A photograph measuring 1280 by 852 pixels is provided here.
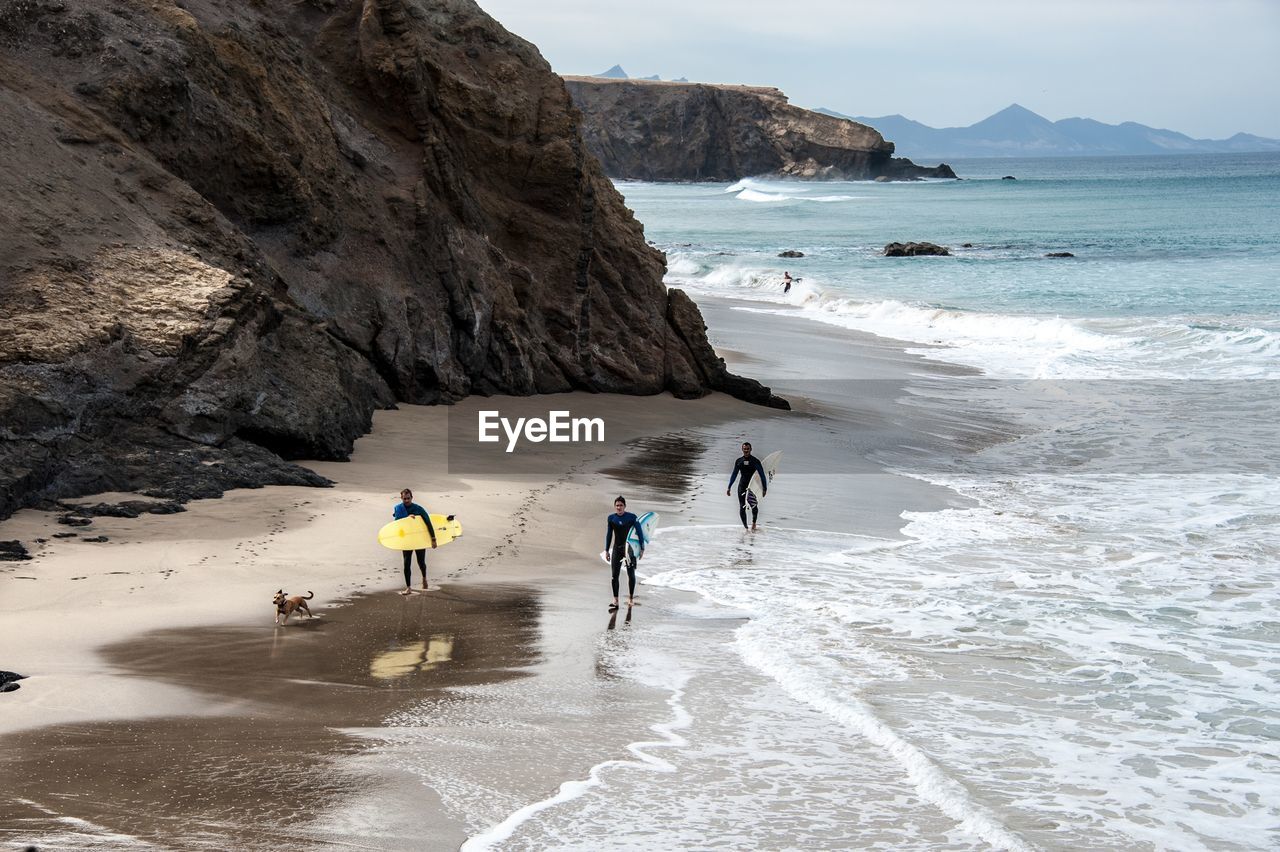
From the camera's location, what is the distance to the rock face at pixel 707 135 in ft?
622

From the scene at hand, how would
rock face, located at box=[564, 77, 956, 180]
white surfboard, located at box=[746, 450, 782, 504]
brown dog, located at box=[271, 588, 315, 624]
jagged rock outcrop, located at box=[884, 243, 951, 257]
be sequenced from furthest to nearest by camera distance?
rock face, located at box=[564, 77, 956, 180], jagged rock outcrop, located at box=[884, 243, 951, 257], white surfboard, located at box=[746, 450, 782, 504], brown dog, located at box=[271, 588, 315, 624]

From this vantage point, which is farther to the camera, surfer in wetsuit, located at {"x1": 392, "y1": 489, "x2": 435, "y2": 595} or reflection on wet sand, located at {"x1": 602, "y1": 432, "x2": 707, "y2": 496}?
reflection on wet sand, located at {"x1": 602, "y1": 432, "x2": 707, "y2": 496}

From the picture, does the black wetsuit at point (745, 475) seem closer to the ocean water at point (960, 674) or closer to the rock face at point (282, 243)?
the ocean water at point (960, 674)

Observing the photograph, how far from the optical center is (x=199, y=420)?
1398 cm

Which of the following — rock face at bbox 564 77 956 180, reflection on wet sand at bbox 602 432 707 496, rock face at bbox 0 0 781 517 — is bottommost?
reflection on wet sand at bbox 602 432 707 496

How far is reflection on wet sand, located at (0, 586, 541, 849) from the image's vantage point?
686cm

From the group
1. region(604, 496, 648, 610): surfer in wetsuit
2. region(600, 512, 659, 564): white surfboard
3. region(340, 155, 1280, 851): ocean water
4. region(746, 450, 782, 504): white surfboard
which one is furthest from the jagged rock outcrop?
region(604, 496, 648, 610): surfer in wetsuit

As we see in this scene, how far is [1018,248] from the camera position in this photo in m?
65.1

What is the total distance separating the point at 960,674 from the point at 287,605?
5.66m

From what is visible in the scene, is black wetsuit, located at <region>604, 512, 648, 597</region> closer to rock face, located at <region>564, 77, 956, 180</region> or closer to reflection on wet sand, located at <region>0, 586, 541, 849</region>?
reflection on wet sand, located at <region>0, 586, 541, 849</region>

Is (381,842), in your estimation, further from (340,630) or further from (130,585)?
(130,585)

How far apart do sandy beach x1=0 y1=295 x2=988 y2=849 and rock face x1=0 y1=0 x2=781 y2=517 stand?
2.94 feet

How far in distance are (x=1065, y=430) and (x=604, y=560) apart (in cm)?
1187

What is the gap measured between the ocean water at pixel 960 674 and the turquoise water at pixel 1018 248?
56.8 feet
